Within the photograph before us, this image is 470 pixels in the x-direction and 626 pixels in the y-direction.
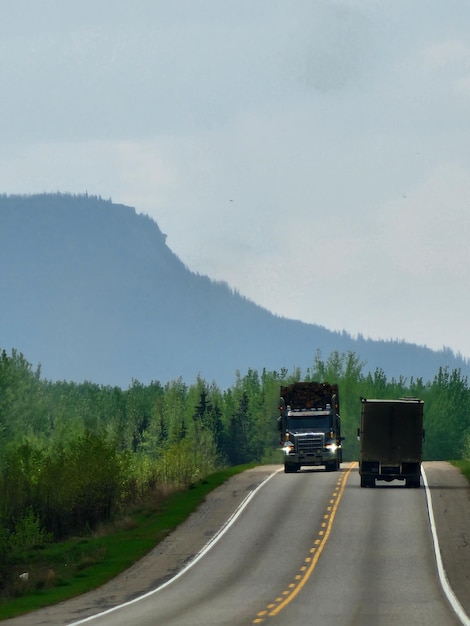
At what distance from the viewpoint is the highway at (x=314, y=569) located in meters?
34.0

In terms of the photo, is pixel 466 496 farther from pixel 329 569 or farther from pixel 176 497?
pixel 329 569

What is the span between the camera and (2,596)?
47281 millimetres

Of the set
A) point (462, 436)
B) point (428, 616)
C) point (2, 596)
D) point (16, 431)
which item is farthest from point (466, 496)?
point (462, 436)

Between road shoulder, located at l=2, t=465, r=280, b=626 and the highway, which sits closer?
the highway

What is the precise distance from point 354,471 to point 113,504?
1540 centimetres

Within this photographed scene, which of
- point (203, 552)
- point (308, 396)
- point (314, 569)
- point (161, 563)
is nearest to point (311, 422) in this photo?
point (308, 396)

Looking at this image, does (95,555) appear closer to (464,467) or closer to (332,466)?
(332,466)

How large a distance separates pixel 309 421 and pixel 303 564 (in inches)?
1113

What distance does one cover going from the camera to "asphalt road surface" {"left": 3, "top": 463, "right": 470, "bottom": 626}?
114ft

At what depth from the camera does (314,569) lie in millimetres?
45469

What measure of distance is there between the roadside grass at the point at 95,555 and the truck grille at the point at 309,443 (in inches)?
199

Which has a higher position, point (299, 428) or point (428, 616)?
point (299, 428)

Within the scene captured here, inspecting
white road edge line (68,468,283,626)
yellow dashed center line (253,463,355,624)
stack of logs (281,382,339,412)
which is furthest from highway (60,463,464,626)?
stack of logs (281,382,339,412)

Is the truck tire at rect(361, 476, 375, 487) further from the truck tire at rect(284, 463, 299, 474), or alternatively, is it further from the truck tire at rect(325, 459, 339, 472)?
the truck tire at rect(284, 463, 299, 474)
